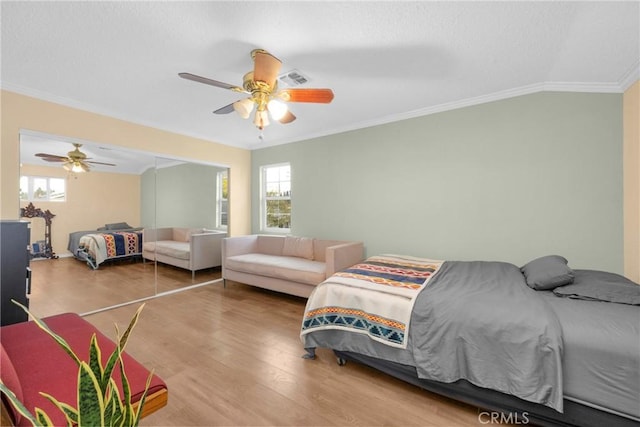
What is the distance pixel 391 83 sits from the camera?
266cm

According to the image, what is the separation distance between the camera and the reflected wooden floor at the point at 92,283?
2857mm

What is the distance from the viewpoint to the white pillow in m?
4.06

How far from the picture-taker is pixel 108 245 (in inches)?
137

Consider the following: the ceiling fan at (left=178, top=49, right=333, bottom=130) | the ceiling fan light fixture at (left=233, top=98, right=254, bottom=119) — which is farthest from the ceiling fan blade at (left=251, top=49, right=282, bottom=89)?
the ceiling fan light fixture at (left=233, top=98, right=254, bottom=119)

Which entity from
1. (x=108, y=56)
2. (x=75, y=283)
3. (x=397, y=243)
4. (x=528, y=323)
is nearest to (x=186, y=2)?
(x=108, y=56)

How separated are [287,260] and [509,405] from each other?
2794mm

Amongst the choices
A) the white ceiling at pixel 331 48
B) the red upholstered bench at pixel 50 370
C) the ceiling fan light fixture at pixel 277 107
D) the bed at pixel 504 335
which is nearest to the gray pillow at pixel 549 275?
the bed at pixel 504 335

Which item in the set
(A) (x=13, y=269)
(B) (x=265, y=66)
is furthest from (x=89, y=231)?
(B) (x=265, y=66)

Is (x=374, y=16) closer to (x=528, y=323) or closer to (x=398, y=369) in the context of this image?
(x=528, y=323)

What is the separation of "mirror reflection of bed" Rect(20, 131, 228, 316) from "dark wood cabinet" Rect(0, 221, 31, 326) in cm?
83

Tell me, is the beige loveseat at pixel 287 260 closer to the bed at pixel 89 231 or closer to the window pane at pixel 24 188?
the bed at pixel 89 231

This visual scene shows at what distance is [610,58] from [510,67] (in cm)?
68

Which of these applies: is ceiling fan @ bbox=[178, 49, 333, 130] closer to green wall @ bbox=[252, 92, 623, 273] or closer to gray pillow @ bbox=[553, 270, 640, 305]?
green wall @ bbox=[252, 92, 623, 273]

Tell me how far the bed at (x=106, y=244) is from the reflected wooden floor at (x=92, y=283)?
83mm
